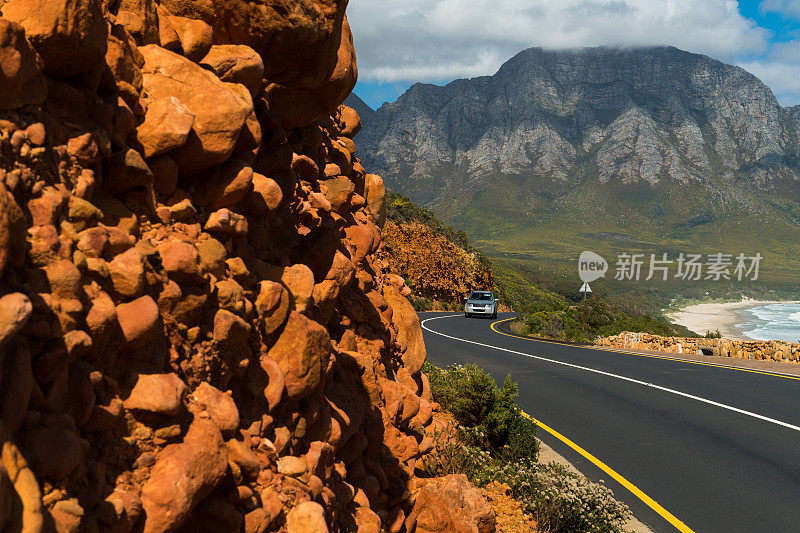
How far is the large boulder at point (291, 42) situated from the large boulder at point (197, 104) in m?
0.55

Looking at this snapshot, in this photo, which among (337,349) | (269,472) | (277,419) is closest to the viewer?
(269,472)

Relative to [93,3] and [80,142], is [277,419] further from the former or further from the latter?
[93,3]

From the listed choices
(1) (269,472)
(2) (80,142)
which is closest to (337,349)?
(1) (269,472)

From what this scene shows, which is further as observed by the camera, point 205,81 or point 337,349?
point 337,349

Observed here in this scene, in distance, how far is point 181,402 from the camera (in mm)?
2695

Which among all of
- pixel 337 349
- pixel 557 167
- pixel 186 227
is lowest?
pixel 337 349

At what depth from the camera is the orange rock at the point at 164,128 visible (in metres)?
3.12

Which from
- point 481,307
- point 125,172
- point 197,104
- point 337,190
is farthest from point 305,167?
point 481,307

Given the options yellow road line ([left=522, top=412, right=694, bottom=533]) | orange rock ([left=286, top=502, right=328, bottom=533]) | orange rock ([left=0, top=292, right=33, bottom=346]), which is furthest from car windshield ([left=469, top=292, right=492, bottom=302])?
orange rock ([left=0, top=292, right=33, bottom=346])

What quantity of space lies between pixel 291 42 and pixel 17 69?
196cm

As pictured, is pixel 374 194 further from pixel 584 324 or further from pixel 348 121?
pixel 584 324

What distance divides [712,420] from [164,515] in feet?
32.3

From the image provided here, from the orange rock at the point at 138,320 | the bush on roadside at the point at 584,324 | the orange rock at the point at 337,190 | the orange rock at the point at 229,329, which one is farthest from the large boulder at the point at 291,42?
the bush on roadside at the point at 584,324

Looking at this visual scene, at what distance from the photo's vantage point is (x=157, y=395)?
8.56 feet
